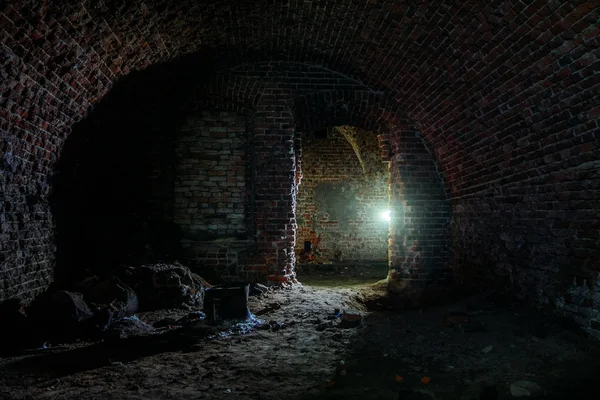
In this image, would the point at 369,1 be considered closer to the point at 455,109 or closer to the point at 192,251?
the point at 455,109

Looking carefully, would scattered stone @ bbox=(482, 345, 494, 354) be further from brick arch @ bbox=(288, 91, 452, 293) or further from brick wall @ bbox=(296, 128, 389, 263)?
brick wall @ bbox=(296, 128, 389, 263)

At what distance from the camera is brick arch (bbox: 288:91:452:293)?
269 inches

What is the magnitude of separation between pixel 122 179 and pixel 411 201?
4.80m

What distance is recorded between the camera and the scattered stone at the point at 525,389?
287 centimetres

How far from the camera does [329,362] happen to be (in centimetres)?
359

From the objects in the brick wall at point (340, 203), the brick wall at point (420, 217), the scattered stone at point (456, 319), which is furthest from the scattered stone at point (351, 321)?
the brick wall at point (340, 203)

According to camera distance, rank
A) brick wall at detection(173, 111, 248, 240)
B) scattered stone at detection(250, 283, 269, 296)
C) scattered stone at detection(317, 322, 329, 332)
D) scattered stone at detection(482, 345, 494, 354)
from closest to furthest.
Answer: scattered stone at detection(482, 345, 494, 354), scattered stone at detection(317, 322, 329, 332), scattered stone at detection(250, 283, 269, 296), brick wall at detection(173, 111, 248, 240)

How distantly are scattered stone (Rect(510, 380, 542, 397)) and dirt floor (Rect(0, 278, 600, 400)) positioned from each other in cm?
2

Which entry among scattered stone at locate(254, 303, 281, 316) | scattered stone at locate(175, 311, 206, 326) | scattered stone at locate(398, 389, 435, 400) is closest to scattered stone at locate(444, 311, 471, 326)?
scattered stone at locate(398, 389, 435, 400)

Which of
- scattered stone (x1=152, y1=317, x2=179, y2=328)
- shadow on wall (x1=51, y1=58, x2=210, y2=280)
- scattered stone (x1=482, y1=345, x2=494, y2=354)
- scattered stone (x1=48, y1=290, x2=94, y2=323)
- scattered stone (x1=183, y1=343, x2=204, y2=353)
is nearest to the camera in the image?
scattered stone (x1=482, y1=345, x2=494, y2=354)

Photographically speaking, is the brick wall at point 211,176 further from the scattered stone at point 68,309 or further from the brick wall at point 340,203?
the brick wall at point 340,203

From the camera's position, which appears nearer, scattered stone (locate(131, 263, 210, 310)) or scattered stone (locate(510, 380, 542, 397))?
scattered stone (locate(510, 380, 542, 397))

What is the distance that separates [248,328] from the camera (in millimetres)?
4617

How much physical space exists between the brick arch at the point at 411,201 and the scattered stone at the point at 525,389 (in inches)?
149
